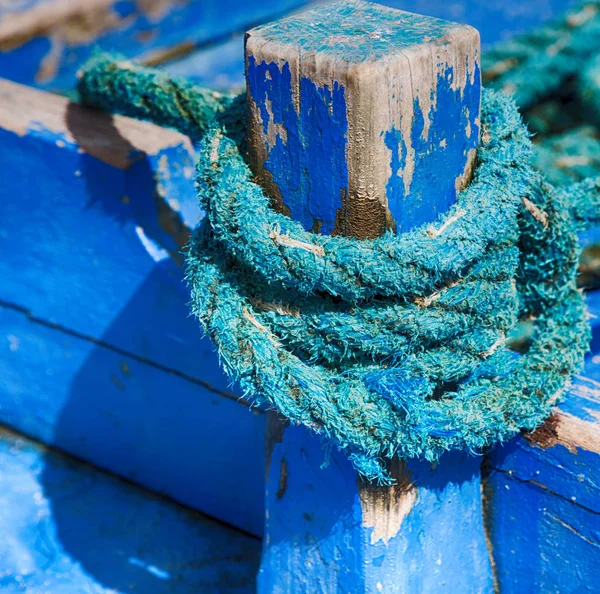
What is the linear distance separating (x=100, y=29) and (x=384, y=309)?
2.00 meters

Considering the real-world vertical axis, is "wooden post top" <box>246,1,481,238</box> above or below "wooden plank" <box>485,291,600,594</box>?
above

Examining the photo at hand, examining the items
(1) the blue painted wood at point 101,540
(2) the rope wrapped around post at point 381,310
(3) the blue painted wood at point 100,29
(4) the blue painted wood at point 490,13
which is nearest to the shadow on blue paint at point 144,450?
(1) the blue painted wood at point 101,540

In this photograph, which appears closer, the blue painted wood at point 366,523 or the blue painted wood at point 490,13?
the blue painted wood at point 366,523

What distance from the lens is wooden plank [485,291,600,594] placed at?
3.29 feet

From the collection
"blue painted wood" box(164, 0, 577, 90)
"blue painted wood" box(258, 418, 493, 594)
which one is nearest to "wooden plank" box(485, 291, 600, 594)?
"blue painted wood" box(258, 418, 493, 594)

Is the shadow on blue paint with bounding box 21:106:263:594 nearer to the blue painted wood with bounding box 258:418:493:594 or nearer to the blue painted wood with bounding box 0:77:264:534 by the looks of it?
the blue painted wood with bounding box 0:77:264:534

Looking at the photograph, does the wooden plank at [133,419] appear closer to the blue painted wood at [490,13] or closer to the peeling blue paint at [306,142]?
the peeling blue paint at [306,142]

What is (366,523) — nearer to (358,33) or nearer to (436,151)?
(436,151)

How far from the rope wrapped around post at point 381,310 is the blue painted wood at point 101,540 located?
1.98 ft

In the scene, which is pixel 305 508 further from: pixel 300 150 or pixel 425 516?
pixel 300 150

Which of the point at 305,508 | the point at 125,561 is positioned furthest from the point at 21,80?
the point at 305,508

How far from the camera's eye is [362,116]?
781 millimetres

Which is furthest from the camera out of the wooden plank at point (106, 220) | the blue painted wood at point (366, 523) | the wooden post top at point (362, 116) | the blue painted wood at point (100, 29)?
the blue painted wood at point (100, 29)

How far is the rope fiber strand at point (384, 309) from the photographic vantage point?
0.84 meters
